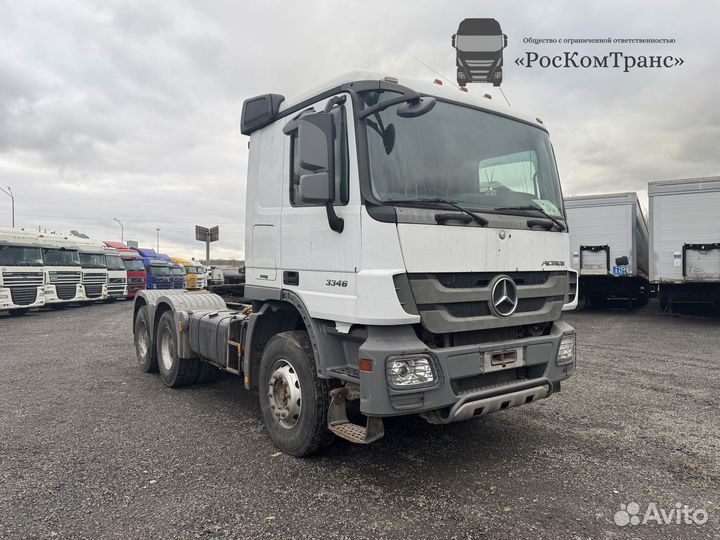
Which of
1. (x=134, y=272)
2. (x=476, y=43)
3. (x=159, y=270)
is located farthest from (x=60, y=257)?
(x=476, y=43)

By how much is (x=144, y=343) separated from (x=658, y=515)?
6655mm

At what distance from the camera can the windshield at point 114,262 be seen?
24500 millimetres

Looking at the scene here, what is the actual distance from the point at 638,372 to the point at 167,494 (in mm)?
6774

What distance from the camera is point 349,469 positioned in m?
3.87

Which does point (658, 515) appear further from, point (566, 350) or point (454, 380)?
point (454, 380)

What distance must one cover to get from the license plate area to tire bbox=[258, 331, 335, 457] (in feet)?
3.95

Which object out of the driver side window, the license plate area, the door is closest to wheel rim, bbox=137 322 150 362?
the door

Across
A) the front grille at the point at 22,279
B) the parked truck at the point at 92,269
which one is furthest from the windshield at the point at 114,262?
the front grille at the point at 22,279

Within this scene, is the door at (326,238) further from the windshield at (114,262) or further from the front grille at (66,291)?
the windshield at (114,262)

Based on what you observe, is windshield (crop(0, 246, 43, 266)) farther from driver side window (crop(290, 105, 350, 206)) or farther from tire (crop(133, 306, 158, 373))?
driver side window (crop(290, 105, 350, 206))

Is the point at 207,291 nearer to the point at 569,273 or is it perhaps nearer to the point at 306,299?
the point at 306,299

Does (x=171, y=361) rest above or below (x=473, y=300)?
below

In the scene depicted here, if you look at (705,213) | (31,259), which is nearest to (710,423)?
(705,213)

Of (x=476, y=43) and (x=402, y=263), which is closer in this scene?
(x=402, y=263)
